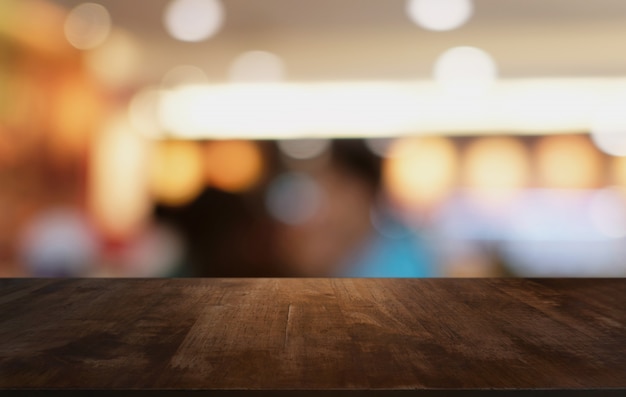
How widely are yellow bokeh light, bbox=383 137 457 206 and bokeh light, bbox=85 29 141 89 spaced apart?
0.74 metres

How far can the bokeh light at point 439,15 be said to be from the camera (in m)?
1.79

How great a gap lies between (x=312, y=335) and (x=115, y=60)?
1541mm

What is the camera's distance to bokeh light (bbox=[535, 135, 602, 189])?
167 centimetres

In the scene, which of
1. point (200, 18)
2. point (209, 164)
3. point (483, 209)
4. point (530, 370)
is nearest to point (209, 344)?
point (530, 370)

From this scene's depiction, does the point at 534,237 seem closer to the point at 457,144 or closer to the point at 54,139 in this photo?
the point at 457,144

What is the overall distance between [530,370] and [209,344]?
22cm

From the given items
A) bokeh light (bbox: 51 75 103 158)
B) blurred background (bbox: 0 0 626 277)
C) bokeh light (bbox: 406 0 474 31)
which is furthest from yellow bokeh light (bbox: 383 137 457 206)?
bokeh light (bbox: 51 75 103 158)

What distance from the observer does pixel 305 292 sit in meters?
0.71

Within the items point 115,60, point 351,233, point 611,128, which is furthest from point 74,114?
point 611,128

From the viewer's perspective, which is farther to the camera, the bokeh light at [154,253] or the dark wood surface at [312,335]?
the bokeh light at [154,253]

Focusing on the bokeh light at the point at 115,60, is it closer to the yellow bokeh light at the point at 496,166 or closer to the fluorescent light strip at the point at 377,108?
the fluorescent light strip at the point at 377,108

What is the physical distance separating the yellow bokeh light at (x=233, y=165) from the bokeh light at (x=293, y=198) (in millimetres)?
61

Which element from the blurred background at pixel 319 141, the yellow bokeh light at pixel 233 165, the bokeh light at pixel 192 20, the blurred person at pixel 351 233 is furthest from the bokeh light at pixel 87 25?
the blurred person at pixel 351 233

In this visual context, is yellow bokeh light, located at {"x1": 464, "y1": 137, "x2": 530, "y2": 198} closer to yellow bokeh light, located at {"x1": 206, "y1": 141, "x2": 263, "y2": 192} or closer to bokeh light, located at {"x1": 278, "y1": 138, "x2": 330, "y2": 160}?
bokeh light, located at {"x1": 278, "y1": 138, "x2": 330, "y2": 160}
